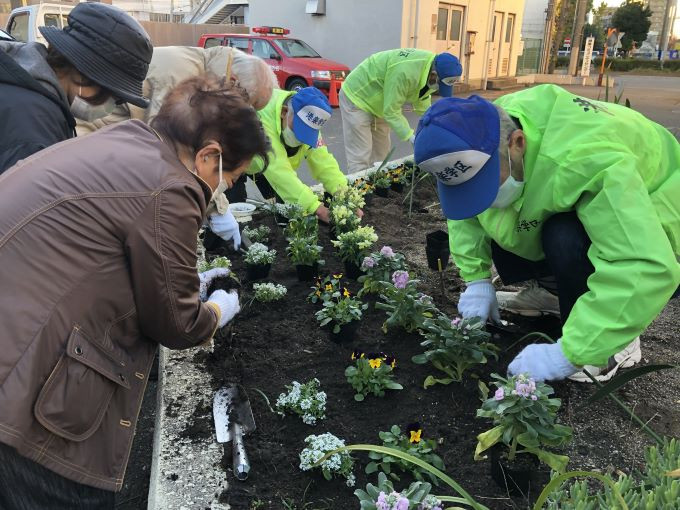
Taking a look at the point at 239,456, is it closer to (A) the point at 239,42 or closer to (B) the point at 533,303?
(B) the point at 533,303

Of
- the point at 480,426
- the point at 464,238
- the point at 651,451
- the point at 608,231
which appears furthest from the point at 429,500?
the point at 464,238

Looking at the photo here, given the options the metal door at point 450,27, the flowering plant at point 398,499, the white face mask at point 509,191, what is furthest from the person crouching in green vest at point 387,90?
the metal door at point 450,27

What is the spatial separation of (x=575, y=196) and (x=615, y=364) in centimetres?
81

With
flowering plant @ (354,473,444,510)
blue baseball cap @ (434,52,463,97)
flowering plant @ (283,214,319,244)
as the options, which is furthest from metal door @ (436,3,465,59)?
flowering plant @ (354,473,444,510)

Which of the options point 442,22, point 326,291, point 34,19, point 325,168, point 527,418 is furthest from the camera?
point 442,22

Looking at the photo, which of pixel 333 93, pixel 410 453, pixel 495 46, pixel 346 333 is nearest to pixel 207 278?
pixel 346 333

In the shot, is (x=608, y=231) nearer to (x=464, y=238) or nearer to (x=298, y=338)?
(x=464, y=238)

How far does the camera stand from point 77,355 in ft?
4.14

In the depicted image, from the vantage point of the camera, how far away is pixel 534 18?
28.5 metres

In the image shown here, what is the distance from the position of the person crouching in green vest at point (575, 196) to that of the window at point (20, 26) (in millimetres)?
10899

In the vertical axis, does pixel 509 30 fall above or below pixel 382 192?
above

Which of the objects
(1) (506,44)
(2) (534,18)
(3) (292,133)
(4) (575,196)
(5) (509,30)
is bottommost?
(3) (292,133)

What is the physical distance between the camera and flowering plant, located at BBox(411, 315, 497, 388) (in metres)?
1.98

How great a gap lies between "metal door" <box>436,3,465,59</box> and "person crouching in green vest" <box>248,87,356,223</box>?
45.1 ft
